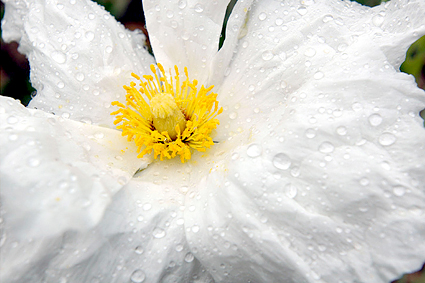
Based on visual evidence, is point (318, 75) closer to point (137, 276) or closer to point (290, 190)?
point (290, 190)

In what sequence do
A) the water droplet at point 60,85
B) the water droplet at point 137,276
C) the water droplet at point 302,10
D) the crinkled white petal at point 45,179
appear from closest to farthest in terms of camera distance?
the crinkled white petal at point 45,179
the water droplet at point 137,276
the water droplet at point 302,10
the water droplet at point 60,85

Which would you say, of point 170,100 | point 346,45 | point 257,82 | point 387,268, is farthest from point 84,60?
point 387,268

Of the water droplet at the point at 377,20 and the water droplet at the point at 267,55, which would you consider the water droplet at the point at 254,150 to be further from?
the water droplet at the point at 377,20

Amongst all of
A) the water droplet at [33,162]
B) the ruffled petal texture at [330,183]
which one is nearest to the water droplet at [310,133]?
the ruffled petal texture at [330,183]

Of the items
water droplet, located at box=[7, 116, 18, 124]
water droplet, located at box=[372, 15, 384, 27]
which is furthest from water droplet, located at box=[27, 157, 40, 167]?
water droplet, located at box=[372, 15, 384, 27]

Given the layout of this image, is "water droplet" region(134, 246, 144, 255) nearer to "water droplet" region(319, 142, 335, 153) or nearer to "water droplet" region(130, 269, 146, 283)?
"water droplet" region(130, 269, 146, 283)

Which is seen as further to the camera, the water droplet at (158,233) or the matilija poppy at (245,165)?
the water droplet at (158,233)

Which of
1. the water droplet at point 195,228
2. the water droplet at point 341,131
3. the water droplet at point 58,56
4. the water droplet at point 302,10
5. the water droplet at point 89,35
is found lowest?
the water droplet at point 195,228

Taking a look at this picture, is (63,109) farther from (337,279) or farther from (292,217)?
(337,279)
